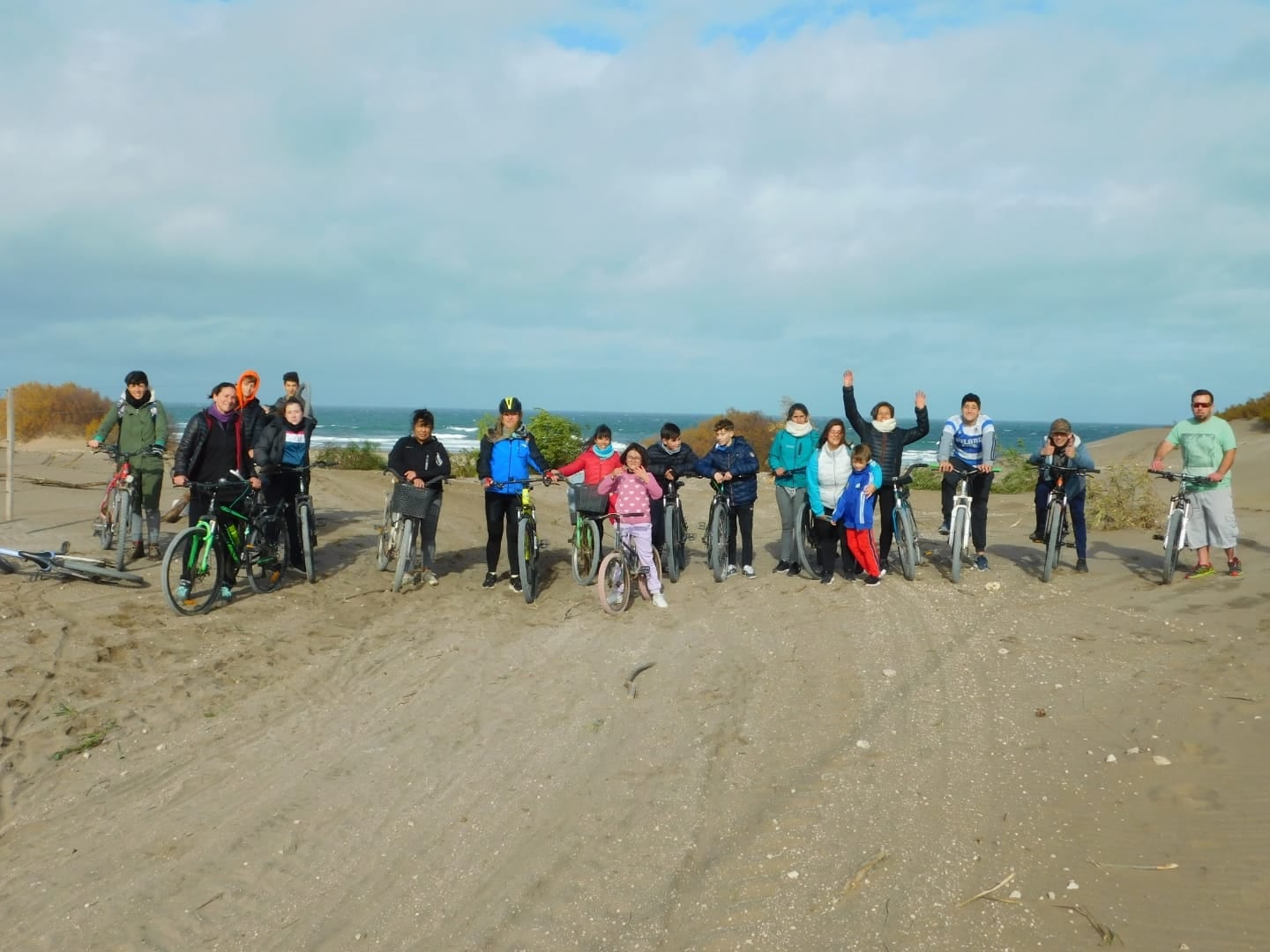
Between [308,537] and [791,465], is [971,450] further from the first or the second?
[308,537]

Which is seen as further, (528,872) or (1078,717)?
(1078,717)

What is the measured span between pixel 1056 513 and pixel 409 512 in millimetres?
6513

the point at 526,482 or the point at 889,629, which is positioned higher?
the point at 526,482

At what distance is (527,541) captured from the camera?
29.9ft

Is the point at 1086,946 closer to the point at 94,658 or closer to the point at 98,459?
the point at 94,658

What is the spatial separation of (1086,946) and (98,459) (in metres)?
22.2

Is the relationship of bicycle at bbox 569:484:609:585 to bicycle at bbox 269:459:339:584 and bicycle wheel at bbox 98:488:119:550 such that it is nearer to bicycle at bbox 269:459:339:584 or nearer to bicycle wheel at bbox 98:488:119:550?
bicycle at bbox 269:459:339:584

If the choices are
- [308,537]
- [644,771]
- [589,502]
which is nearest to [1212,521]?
[589,502]

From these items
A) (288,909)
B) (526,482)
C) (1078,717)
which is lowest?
(288,909)

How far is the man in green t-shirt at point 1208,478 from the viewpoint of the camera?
29.6 feet

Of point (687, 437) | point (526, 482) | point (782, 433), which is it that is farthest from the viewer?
point (687, 437)

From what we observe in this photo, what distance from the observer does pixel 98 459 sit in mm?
21078

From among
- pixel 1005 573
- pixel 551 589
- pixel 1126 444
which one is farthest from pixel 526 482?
pixel 1126 444

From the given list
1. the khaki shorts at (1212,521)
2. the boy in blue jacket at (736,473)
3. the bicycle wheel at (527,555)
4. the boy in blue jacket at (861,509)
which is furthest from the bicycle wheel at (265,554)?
the khaki shorts at (1212,521)
